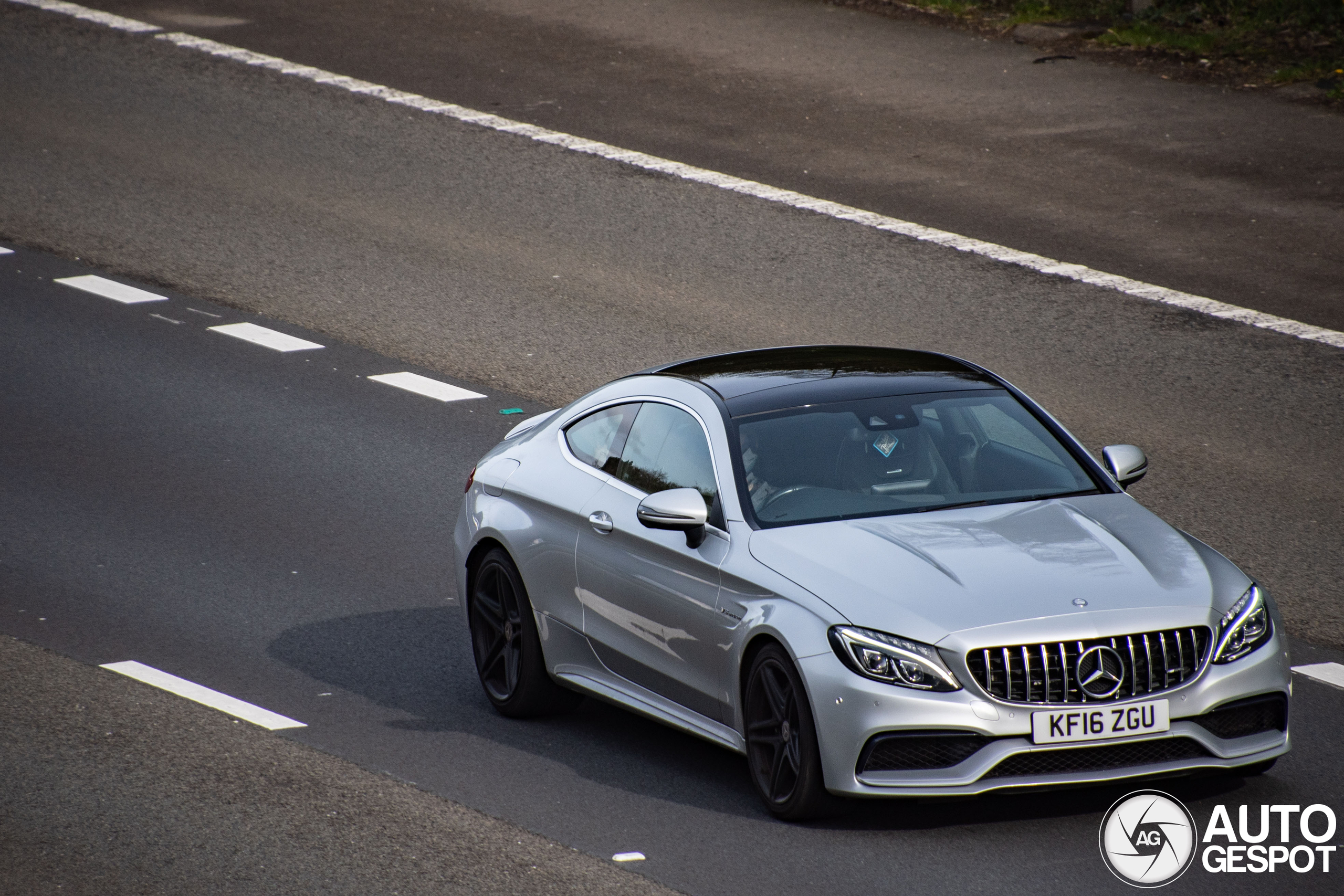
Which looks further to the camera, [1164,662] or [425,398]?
[425,398]

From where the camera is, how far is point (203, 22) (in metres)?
21.8

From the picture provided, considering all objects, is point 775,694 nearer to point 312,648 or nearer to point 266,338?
point 312,648

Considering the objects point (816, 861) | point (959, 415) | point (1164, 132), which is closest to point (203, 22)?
point (1164, 132)

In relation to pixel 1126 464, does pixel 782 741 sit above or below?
below

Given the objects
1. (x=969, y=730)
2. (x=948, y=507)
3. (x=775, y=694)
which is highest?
(x=948, y=507)

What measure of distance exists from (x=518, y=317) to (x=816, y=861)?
8148mm

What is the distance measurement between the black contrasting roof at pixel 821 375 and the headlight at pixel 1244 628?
1.61m

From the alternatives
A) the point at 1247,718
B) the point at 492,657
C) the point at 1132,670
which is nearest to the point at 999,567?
the point at 1132,670

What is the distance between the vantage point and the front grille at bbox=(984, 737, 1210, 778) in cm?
643

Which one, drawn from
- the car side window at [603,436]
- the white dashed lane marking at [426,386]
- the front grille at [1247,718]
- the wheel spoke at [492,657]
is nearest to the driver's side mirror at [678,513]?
the car side window at [603,436]

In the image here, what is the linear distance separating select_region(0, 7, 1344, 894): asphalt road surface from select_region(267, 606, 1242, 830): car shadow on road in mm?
24

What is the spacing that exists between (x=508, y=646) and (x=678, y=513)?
1.62 metres

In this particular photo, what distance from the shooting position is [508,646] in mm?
8469

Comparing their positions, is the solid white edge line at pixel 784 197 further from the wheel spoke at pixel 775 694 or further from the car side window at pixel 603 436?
the wheel spoke at pixel 775 694
